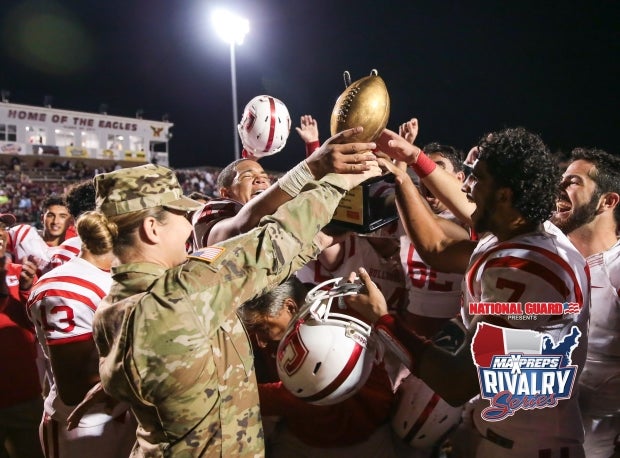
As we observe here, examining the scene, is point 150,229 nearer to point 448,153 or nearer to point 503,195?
point 503,195

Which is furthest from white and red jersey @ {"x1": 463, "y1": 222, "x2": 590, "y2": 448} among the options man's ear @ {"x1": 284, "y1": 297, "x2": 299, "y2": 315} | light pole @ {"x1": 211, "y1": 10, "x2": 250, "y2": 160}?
light pole @ {"x1": 211, "y1": 10, "x2": 250, "y2": 160}

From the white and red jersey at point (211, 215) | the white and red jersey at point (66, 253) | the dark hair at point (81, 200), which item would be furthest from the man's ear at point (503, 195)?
the white and red jersey at point (66, 253)

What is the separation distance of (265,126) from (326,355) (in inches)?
112

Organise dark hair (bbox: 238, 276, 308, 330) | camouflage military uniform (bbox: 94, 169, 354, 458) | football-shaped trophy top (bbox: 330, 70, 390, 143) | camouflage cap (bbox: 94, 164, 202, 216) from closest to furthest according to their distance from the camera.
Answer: camouflage military uniform (bbox: 94, 169, 354, 458) < camouflage cap (bbox: 94, 164, 202, 216) < football-shaped trophy top (bbox: 330, 70, 390, 143) < dark hair (bbox: 238, 276, 308, 330)

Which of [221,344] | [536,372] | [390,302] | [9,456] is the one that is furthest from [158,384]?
[9,456]

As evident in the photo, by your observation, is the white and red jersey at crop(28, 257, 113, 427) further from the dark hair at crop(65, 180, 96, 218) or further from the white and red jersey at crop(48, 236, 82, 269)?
the white and red jersey at crop(48, 236, 82, 269)

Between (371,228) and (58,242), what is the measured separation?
487cm

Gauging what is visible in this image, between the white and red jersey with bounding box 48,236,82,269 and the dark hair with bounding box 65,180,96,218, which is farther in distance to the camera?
the white and red jersey with bounding box 48,236,82,269

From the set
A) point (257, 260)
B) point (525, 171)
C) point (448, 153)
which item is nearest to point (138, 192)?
point (257, 260)

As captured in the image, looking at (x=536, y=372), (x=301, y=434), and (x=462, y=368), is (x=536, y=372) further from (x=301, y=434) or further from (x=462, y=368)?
(x=301, y=434)

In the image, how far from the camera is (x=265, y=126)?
181 inches

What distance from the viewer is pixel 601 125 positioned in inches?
840

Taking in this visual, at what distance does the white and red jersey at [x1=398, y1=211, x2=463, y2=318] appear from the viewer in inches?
143

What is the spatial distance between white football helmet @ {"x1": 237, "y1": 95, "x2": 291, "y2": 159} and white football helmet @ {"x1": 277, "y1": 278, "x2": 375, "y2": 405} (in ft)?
8.37
